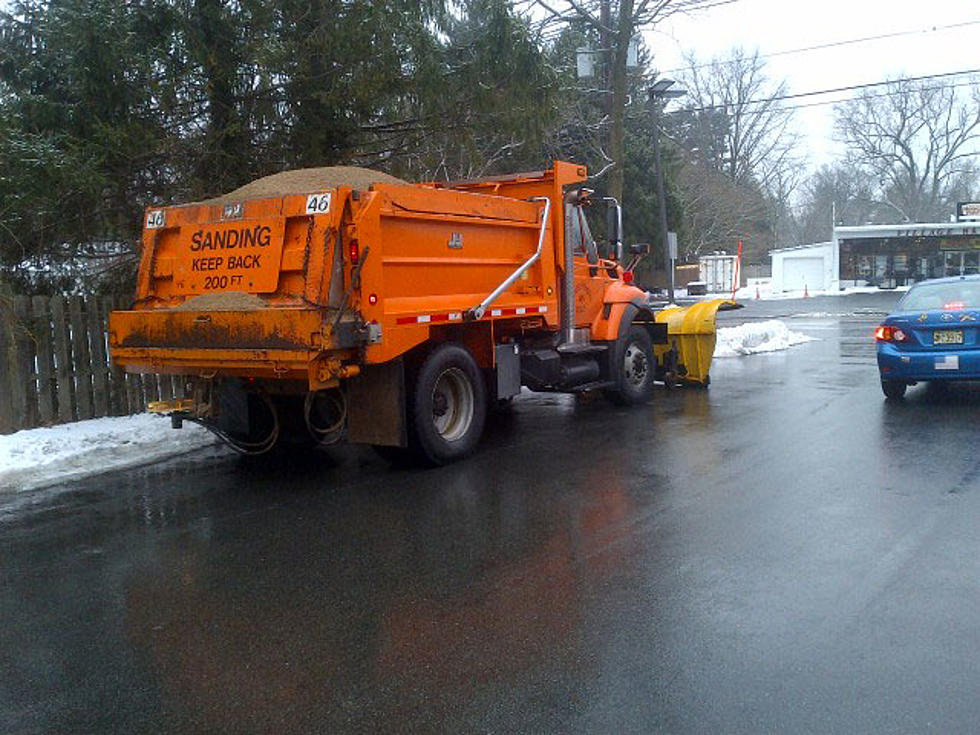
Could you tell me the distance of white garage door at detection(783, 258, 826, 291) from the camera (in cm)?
5404

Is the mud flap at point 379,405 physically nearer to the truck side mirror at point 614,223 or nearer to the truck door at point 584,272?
the truck door at point 584,272

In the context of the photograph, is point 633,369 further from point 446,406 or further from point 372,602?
point 372,602

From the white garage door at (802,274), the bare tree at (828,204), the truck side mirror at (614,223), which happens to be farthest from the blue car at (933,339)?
the bare tree at (828,204)

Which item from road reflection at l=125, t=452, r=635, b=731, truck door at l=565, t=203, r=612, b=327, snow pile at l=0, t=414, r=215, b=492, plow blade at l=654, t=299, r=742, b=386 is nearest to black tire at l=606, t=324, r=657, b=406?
truck door at l=565, t=203, r=612, b=327

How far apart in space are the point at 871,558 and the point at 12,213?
882 cm

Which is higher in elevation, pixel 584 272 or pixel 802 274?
pixel 802 274

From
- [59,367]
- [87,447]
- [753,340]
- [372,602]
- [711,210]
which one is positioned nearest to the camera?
[372,602]

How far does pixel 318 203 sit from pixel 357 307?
2.95 feet

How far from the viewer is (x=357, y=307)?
7.39 metres

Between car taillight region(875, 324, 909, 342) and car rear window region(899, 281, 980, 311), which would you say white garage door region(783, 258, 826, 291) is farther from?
car taillight region(875, 324, 909, 342)

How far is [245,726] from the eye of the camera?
367cm

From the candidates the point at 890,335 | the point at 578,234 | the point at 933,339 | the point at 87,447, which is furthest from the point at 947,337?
the point at 87,447

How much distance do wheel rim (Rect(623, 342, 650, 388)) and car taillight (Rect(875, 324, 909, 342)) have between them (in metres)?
2.90

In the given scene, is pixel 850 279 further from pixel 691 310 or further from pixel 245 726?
pixel 245 726
